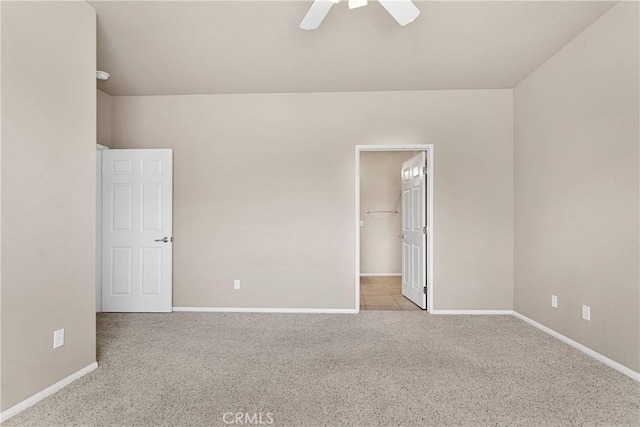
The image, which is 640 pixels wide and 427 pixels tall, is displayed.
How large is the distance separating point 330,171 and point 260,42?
164 centimetres

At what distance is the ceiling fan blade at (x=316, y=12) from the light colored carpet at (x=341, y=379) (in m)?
2.45

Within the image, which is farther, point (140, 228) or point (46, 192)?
point (140, 228)

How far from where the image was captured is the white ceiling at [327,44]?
97.7 inches

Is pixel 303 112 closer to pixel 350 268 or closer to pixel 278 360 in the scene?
pixel 350 268

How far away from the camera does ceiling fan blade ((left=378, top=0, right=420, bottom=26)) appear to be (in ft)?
6.59

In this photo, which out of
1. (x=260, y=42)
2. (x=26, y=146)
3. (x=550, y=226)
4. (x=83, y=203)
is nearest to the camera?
(x=26, y=146)

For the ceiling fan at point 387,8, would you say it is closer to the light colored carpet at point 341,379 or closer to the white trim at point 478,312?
the light colored carpet at point 341,379

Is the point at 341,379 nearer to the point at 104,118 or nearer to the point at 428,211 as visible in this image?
the point at 428,211

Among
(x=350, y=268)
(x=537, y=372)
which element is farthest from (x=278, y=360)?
(x=537, y=372)

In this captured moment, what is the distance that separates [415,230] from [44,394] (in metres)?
3.93

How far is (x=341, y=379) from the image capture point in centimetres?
233

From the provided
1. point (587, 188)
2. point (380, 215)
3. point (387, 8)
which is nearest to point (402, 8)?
point (387, 8)

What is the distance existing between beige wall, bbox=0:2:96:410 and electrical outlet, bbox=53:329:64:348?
0.11 ft

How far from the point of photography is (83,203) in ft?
7.75
